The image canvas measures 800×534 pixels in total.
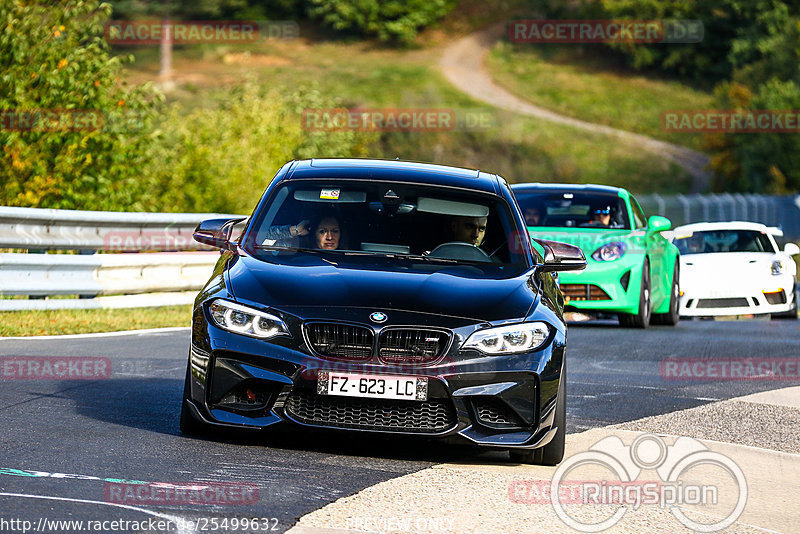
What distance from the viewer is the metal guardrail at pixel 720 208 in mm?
37719

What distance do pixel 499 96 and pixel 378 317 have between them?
259 feet

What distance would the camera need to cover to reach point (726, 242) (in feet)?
65.0

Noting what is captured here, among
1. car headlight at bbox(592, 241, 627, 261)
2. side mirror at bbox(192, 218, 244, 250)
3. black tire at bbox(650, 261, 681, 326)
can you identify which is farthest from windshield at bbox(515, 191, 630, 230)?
side mirror at bbox(192, 218, 244, 250)

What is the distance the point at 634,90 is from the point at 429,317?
274 ft

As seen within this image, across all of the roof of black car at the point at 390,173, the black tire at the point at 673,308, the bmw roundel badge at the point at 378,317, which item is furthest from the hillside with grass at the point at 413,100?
the bmw roundel badge at the point at 378,317

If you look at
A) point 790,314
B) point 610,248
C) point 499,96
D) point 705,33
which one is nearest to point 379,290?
point 610,248

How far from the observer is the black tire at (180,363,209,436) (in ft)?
23.1

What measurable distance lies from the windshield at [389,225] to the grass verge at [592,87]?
71.1m

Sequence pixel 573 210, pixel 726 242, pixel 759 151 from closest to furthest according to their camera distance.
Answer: pixel 573 210 → pixel 726 242 → pixel 759 151

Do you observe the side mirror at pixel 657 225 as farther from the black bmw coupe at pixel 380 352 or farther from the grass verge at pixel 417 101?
the grass verge at pixel 417 101

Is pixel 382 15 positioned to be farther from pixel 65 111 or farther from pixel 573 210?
pixel 573 210

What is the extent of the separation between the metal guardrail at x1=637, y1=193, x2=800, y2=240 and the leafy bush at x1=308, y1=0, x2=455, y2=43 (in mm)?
61354

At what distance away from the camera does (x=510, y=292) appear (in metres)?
7.14

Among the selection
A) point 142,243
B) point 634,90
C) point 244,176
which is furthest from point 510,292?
point 634,90
